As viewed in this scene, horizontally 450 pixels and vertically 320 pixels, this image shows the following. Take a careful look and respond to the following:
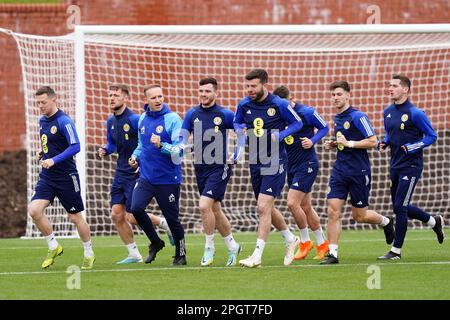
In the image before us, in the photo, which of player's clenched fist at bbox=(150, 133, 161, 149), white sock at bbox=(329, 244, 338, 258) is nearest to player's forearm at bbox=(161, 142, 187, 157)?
player's clenched fist at bbox=(150, 133, 161, 149)

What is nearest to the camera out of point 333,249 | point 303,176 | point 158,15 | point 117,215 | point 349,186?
point 333,249

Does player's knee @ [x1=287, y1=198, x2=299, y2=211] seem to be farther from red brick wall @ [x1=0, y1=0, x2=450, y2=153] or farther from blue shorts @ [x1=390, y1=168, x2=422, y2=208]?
red brick wall @ [x1=0, y1=0, x2=450, y2=153]

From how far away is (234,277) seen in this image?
10766 mm

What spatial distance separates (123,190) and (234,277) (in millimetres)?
2932

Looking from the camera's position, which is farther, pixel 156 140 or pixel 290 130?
pixel 290 130

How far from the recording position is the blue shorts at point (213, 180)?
1205 cm

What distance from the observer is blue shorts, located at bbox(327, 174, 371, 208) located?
12.4 metres

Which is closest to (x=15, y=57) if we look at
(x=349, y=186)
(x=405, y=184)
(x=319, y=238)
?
(x=319, y=238)

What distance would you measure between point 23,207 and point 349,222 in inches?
253

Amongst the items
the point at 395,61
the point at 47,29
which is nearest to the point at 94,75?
the point at 47,29

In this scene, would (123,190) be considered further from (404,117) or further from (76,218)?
(404,117)

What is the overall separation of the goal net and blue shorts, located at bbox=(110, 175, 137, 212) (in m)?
4.43

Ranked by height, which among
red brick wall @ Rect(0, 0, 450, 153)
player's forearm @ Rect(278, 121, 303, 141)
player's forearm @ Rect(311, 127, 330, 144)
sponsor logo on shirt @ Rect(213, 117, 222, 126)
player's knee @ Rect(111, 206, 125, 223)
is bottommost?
player's knee @ Rect(111, 206, 125, 223)

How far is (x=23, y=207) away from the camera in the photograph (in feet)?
66.0
